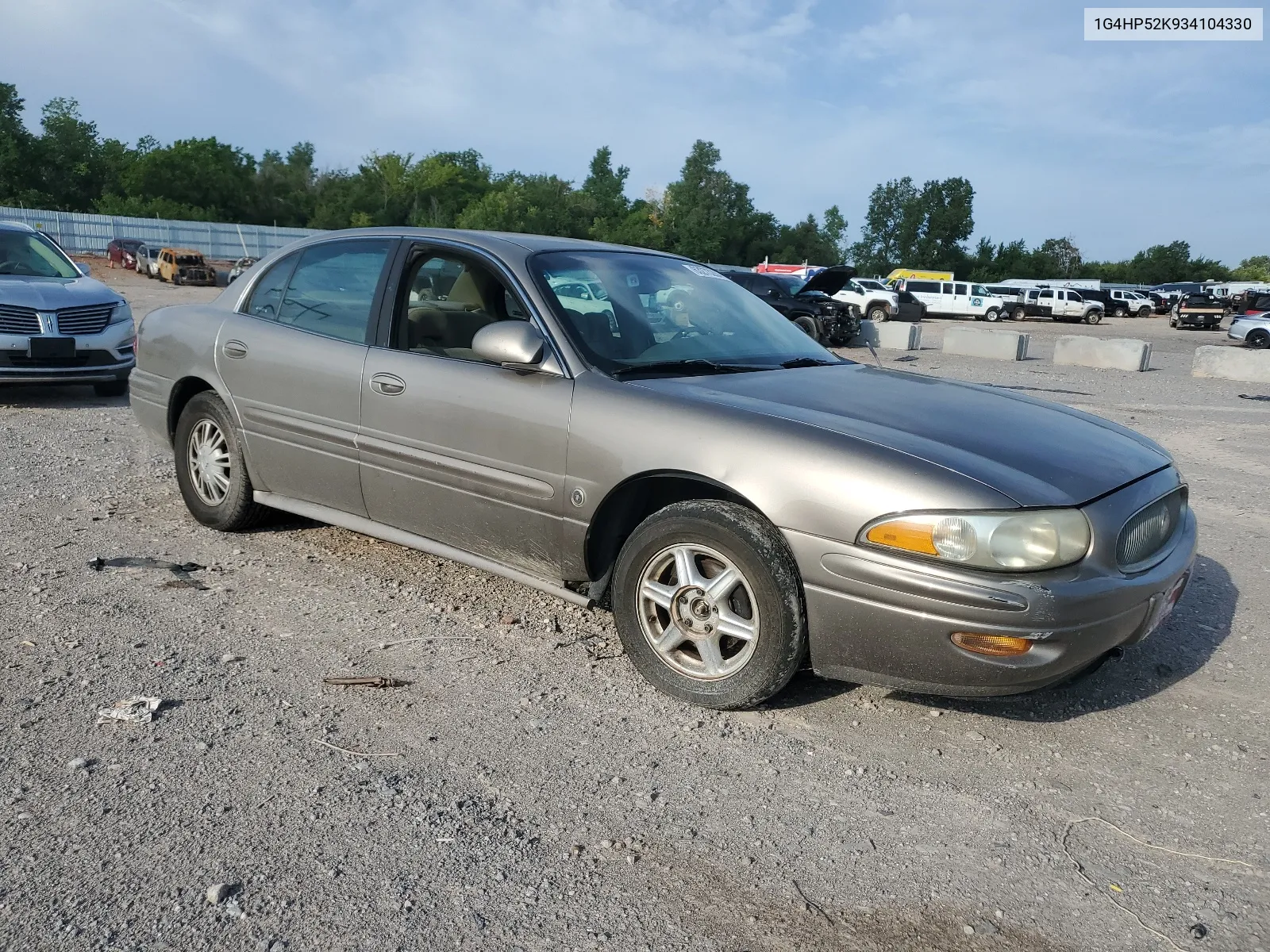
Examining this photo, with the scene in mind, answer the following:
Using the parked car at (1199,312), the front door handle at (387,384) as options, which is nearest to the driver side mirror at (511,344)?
the front door handle at (387,384)

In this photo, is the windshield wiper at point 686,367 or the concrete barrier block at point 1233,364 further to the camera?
the concrete barrier block at point 1233,364

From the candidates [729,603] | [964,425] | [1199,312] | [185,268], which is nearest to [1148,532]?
[964,425]

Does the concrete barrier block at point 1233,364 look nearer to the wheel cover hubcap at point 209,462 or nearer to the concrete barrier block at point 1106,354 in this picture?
the concrete barrier block at point 1106,354

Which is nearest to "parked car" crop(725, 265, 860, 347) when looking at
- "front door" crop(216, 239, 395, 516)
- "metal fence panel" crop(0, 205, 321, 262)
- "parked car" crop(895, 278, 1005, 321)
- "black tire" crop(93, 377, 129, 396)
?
"black tire" crop(93, 377, 129, 396)

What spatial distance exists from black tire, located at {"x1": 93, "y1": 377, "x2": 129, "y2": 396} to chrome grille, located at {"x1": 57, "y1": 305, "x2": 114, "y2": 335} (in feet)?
1.61

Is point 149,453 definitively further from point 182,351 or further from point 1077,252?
point 1077,252

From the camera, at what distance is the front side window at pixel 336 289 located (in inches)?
178

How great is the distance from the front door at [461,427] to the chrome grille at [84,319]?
6159 millimetres

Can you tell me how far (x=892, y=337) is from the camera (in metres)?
23.8

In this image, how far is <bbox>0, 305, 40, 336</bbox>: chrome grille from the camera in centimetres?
881

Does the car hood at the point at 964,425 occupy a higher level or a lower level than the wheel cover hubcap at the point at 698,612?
higher

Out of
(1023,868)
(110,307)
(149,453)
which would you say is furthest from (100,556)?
(110,307)

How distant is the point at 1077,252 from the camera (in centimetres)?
10200

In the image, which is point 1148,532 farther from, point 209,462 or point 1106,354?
point 1106,354
